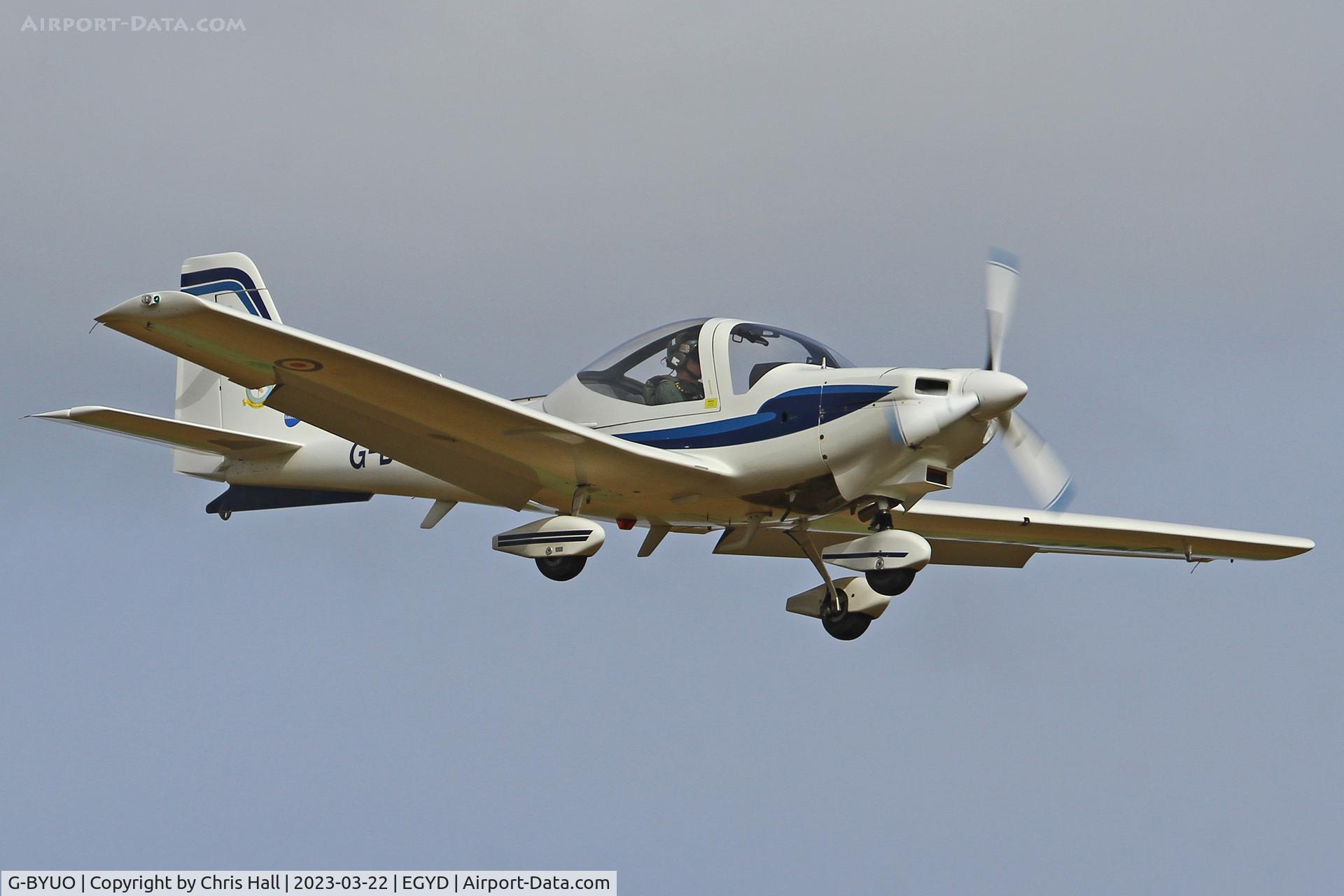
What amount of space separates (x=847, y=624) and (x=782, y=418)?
89.5 inches

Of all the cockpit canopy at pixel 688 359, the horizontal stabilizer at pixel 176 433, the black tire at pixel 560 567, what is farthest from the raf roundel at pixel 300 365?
the cockpit canopy at pixel 688 359

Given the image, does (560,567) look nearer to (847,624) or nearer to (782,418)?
(782,418)

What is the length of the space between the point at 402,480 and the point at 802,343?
4.22 metres

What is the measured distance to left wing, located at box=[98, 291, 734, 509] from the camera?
13.0 m

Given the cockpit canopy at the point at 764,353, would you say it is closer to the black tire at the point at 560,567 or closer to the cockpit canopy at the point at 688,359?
the cockpit canopy at the point at 688,359

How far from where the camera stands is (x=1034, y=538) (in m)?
19.0

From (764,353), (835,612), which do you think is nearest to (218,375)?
(764,353)

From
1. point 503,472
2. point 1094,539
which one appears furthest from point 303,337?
point 1094,539

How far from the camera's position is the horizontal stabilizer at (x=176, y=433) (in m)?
14.8

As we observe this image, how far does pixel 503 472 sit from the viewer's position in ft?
51.2

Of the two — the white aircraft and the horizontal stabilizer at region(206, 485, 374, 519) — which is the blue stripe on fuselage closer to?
the white aircraft

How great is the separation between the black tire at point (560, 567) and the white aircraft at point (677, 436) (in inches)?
0.7

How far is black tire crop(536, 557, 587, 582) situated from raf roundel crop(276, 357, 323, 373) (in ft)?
8.35

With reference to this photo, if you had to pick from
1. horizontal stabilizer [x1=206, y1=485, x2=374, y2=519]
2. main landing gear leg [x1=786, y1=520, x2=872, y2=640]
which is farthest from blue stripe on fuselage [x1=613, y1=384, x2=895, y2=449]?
horizontal stabilizer [x1=206, y1=485, x2=374, y2=519]
